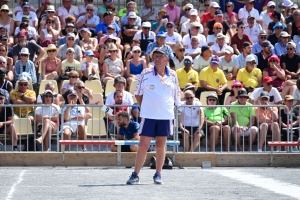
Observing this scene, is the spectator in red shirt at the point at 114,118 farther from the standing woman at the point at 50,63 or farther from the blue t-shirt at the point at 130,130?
the standing woman at the point at 50,63

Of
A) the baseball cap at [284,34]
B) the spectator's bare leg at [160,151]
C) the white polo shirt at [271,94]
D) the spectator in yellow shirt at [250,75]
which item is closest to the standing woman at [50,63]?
the spectator in yellow shirt at [250,75]

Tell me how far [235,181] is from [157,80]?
184 centimetres

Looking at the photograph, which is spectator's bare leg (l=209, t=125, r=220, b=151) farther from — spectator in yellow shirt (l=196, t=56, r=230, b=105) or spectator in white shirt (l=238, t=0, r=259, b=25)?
spectator in white shirt (l=238, t=0, r=259, b=25)

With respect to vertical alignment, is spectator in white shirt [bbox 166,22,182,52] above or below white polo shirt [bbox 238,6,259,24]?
below

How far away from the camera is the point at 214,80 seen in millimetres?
20359

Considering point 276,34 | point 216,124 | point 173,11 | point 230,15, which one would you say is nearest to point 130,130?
point 216,124

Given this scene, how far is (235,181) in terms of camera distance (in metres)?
12.5

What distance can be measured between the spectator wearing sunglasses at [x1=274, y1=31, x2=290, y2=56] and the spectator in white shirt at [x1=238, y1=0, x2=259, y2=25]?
2.57m

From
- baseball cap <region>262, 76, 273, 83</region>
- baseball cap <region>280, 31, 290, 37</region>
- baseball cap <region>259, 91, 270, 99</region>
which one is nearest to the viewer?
baseball cap <region>259, 91, 270, 99</region>

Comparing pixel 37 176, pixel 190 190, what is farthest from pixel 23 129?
pixel 190 190

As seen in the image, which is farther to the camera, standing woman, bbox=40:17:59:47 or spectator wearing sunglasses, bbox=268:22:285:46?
spectator wearing sunglasses, bbox=268:22:285:46

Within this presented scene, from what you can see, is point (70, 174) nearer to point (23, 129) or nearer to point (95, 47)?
point (23, 129)

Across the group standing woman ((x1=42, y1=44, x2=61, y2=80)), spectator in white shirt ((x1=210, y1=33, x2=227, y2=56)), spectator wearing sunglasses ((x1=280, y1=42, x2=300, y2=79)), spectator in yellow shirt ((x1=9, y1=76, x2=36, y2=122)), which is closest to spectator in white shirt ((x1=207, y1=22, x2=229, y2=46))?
spectator in white shirt ((x1=210, y1=33, x2=227, y2=56))

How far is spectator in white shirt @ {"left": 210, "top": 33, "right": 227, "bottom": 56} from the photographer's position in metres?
22.2
